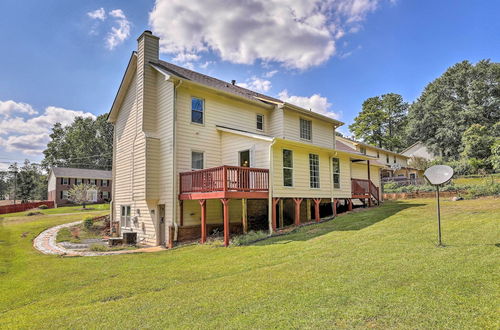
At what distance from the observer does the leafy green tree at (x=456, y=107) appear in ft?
132

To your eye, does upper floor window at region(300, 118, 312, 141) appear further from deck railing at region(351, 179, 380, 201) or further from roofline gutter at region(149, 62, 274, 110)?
deck railing at region(351, 179, 380, 201)

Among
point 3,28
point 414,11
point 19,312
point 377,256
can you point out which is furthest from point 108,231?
point 414,11

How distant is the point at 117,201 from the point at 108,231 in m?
2.76

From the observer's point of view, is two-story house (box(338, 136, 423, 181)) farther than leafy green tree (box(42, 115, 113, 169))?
No

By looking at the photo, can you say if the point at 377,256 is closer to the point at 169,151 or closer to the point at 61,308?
the point at 61,308

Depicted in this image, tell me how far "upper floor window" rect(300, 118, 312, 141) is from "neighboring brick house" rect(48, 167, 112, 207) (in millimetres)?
37516

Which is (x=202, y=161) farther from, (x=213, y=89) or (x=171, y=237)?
(x=171, y=237)

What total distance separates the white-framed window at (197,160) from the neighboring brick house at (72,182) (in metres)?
36.1

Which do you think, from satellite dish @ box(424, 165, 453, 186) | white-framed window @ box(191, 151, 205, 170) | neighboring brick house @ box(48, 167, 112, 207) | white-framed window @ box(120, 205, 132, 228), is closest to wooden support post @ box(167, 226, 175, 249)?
white-framed window @ box(191, 151, 205, 170)

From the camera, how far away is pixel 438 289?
4879mm

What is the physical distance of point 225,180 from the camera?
11102 mm

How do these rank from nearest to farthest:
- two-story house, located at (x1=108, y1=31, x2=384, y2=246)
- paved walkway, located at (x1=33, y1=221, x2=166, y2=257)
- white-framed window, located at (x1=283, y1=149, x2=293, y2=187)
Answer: paved walkway, located at (x1=33, y1=221, x2=166, y2=257), two-story house, located at (x1=108, y1=31, x2=384, y2=246), white-framed window, located at (x1=283, y1=149, x2=293, y2=187)

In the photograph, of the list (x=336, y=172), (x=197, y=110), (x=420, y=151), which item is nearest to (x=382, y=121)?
(x=420, y=151)

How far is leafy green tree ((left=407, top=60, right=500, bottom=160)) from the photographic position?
40250 millimetres
